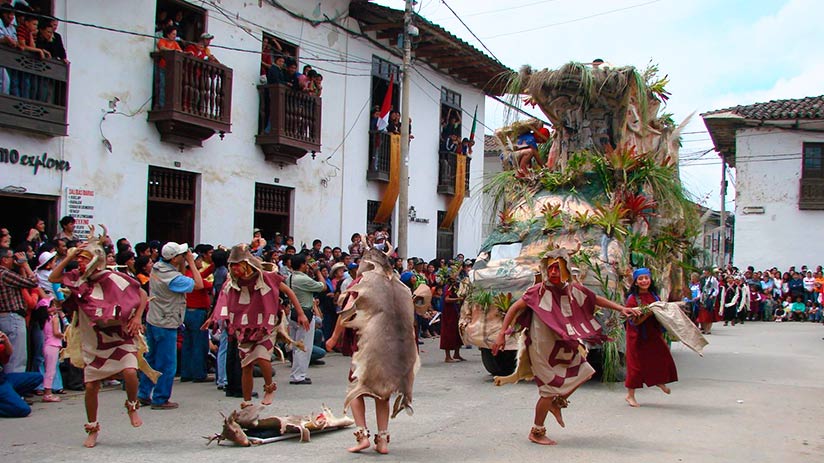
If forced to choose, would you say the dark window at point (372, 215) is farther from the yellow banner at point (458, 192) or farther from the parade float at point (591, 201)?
the parade float at point (591, 201)

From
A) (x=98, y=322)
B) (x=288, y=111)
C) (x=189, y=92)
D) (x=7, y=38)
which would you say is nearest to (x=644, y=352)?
(x=98, y=322)

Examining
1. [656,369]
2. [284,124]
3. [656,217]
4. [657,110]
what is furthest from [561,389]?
[284,124]

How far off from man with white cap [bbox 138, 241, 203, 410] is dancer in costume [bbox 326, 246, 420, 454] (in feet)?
9.38

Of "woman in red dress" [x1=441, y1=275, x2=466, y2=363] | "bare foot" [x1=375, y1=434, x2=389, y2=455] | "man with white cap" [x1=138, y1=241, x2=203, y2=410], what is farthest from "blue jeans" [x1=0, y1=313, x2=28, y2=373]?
"woman in red dress" [x1=441, y1=275, x2=466, y2=363]

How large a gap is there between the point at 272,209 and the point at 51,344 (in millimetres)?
8766

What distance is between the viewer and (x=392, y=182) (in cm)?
2084

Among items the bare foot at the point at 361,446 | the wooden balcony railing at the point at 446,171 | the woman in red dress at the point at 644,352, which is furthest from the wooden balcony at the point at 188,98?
the wooden balcony railing at the point at 446,171

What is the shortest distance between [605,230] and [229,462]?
610 cm

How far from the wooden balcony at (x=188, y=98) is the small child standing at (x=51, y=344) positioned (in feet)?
18.2

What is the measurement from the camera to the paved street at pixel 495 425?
6.43 meters

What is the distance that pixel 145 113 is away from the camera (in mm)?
13953

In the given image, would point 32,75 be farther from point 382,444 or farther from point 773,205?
point 773,205

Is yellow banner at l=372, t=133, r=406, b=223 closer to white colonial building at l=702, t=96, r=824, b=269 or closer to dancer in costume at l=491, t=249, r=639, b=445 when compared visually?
dancer in costume at l=491, t=249, r=639, b=445

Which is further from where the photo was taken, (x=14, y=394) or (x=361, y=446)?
(x=14, y=394)
